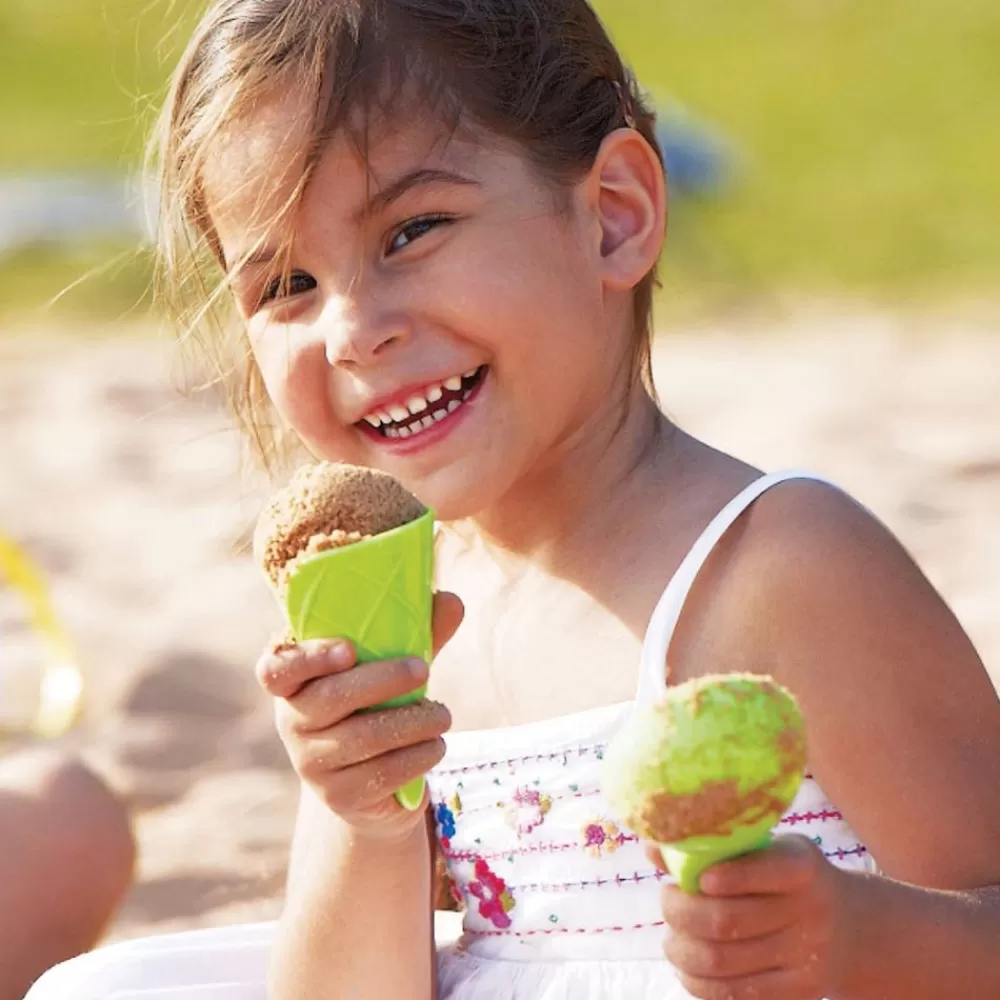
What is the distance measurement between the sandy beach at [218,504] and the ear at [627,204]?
81cm

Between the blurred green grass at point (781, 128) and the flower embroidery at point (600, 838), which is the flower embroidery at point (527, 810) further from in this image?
the blurred green grass at point (781, 128)

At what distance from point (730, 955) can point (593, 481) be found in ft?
2.37

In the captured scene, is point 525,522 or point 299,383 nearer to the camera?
point 299,383

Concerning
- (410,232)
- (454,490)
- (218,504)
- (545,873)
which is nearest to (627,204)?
(410,232)

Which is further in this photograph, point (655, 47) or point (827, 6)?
point (827, 6)

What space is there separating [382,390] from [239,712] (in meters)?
1.61

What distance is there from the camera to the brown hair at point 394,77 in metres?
1.79

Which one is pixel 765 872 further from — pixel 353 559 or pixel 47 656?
pixel 47 656

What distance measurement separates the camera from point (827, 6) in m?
11.7

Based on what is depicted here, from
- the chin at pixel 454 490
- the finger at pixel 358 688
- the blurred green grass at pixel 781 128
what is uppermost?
the blurred green grass at pixel 781 128

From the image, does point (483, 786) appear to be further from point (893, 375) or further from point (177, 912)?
point (893, 375)

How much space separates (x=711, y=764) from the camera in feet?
3.89

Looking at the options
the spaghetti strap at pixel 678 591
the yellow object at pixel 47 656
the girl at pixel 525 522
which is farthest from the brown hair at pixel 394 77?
the yellow object at pixel 47 656

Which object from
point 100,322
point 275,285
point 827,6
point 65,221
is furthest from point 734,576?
point 827,6
